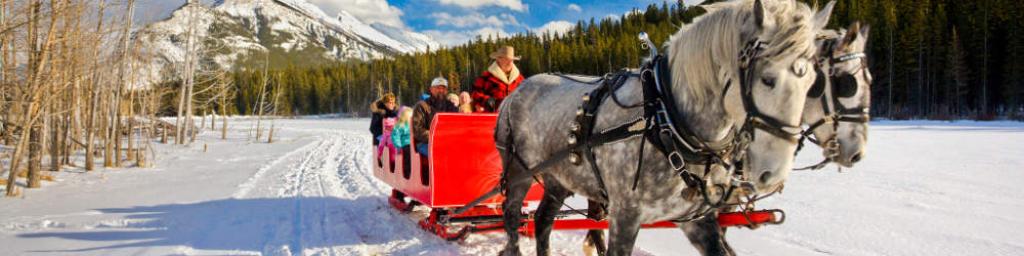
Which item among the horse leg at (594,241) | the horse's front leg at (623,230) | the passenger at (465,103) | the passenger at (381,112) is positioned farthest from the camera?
the passenger at (381,112)

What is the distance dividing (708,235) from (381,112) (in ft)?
20.4

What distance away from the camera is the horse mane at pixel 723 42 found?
83.8 inches

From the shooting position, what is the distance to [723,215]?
3418 mm

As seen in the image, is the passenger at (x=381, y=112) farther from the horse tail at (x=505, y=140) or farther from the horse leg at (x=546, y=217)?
the horse leg at (x=546, y=217)

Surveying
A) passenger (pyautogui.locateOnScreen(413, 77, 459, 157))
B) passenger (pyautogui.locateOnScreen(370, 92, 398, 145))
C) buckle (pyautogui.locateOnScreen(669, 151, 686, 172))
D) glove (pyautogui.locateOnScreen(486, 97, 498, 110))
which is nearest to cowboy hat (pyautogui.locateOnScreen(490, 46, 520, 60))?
glove (pyautogui.locateOnScreen(486, 97, 498, 110))

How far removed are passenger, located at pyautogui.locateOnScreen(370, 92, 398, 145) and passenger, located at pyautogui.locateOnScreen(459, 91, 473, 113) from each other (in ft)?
7.67

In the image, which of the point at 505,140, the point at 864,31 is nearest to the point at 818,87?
the point at 864,31

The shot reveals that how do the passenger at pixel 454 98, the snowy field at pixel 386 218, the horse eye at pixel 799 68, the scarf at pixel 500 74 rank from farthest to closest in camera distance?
the passenger at pixel 454 98
the scarf at pixel 500 74
the snowy field at pixel 386 218
the horse eye at pixel 799 68

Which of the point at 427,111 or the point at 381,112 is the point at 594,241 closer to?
the point at 427,111

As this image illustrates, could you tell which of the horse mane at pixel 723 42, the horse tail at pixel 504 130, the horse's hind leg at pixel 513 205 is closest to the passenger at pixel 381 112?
the horse tail at pixel 504 130

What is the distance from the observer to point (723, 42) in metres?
2.33

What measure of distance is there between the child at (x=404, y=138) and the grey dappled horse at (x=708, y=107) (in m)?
3.06

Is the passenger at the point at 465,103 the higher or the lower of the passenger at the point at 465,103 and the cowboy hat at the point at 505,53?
the lower

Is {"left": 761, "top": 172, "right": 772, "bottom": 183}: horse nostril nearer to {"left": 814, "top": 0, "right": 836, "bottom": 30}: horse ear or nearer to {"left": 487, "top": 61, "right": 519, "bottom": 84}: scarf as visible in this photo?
{"left": 814, "top": 0, "right": 836, "bottom": 30}: horse ear
